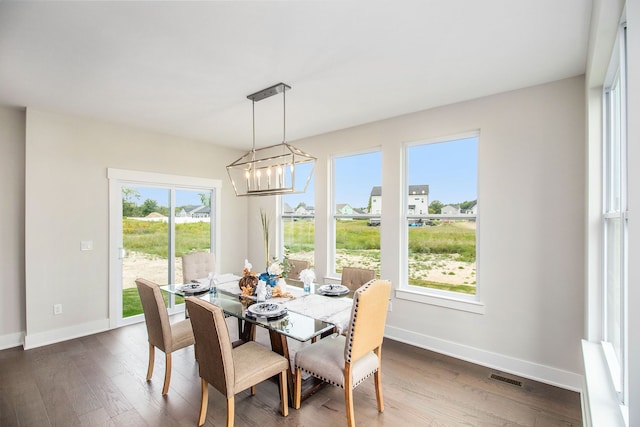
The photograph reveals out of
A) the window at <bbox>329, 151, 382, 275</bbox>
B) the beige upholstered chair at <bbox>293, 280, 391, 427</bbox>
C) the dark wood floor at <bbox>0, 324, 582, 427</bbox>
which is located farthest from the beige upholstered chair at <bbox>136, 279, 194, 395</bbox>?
the window at <bbox>329, 151, 382, 275</bbox>

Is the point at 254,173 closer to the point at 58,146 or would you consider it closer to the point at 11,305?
the point at 58,146

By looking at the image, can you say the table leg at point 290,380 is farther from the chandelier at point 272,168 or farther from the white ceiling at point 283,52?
the white ceiling at point 283,52

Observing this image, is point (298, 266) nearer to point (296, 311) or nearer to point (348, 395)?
point (296, 311)

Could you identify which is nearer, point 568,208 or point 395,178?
point 568,208

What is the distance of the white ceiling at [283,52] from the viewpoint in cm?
184

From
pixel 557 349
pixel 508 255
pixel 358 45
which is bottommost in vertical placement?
pixel 557 349

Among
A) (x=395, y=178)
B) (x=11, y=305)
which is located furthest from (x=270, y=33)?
(x=11, y=305)

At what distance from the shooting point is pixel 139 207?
4.42 m

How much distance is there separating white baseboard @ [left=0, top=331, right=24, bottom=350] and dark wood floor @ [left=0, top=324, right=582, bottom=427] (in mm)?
313

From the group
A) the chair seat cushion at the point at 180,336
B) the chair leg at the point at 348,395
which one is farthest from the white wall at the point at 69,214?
the chair leg at the point at 348,395

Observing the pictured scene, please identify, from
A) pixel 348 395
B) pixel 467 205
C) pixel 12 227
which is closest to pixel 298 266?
pixel 348 395

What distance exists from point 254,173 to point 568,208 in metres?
2.87

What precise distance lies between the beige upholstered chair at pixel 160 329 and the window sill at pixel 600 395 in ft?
9.19

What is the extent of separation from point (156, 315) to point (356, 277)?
195 cm
